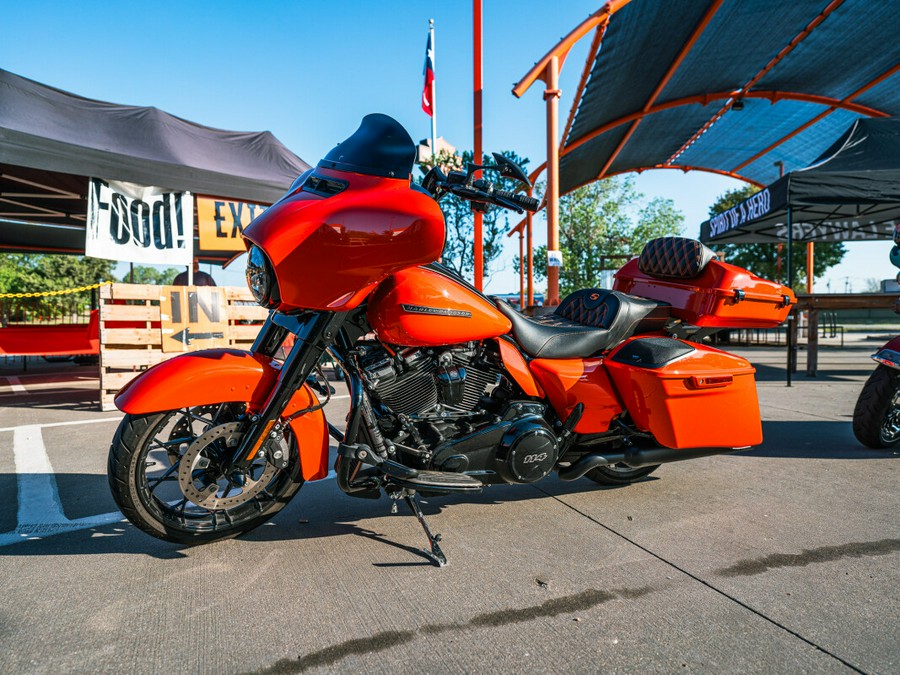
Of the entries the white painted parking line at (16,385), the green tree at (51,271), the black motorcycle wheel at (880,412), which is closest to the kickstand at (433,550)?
the black motorcycle wheel at (880,412)

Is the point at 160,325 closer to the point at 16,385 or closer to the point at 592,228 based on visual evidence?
the point at 16,385

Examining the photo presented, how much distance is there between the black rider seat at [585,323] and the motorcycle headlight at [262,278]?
1015 millimetres

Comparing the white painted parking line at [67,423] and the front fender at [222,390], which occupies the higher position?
the front fender at [222,390]

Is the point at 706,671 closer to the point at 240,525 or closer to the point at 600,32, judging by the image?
the point at 240,525

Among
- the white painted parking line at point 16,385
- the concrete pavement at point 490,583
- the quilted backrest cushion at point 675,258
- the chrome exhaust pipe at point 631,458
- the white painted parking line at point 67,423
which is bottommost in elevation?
the concrete pavement at point 490,583

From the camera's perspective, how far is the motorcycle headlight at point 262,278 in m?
2.13

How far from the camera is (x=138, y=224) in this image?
304 inches

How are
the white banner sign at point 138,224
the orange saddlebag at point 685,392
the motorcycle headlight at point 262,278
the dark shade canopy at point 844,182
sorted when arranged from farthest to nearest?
the white banner sign at point 138,224 → the dark shade canopy at point 844,182 → the orange saddlebag at point 685,392 → the motorcycle headlight at point 262,278

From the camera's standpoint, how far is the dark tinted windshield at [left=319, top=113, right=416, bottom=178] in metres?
2.21

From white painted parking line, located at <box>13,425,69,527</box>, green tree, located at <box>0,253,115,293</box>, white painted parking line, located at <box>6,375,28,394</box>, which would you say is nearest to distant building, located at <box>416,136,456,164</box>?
white painted parking line, located at <box>13,425,69,527</box>

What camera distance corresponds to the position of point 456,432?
2.49m

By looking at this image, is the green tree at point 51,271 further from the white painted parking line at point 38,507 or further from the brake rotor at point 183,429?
the brake rotor at point 183,429

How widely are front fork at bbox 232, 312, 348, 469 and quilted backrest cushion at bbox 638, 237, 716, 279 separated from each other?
2.07m

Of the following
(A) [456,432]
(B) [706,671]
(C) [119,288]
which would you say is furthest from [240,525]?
(C) [119,288]
